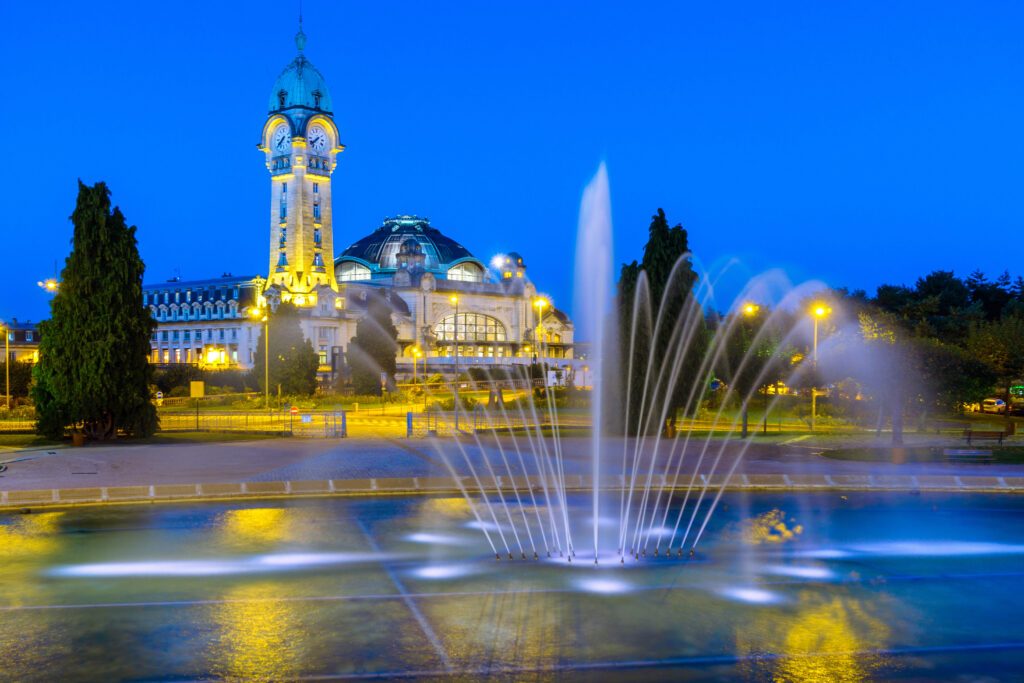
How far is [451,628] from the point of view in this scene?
12320 mm

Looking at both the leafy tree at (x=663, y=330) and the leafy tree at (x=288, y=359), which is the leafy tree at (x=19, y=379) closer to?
the leafy tree at (x=288, y=359)

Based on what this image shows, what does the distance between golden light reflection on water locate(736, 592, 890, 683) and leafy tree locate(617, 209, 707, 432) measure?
2442 cm

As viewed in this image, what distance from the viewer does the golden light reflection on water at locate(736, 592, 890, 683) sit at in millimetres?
10734

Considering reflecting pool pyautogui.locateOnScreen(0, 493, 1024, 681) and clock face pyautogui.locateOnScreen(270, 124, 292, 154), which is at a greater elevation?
clock face pyautogui.locateOnScreen(270, 124, 292, 154)

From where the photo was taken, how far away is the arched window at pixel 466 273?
131 metres

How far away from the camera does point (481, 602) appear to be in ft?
44.5

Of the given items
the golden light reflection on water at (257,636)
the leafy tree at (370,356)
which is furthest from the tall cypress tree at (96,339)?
the leafy tree at (370,356)

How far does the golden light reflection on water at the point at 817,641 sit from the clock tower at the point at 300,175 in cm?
9709

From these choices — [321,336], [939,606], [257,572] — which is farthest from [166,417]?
[321,336]

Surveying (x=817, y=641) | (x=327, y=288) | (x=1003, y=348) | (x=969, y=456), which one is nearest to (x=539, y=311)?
(x=327, y=288)

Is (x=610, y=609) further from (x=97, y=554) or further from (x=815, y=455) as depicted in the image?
(x=815, y=455)

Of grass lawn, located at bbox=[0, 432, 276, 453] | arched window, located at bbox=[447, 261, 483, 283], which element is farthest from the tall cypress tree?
arched window, located at bbox=[447, 261, 483, 283]

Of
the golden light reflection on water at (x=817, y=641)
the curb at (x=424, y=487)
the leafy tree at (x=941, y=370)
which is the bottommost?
the golden light reflection on water at (x=817, y=641)

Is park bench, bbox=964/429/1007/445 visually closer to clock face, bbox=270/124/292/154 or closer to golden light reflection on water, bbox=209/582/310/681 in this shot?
golden light reflection on water, bbox=209/582/310/681
